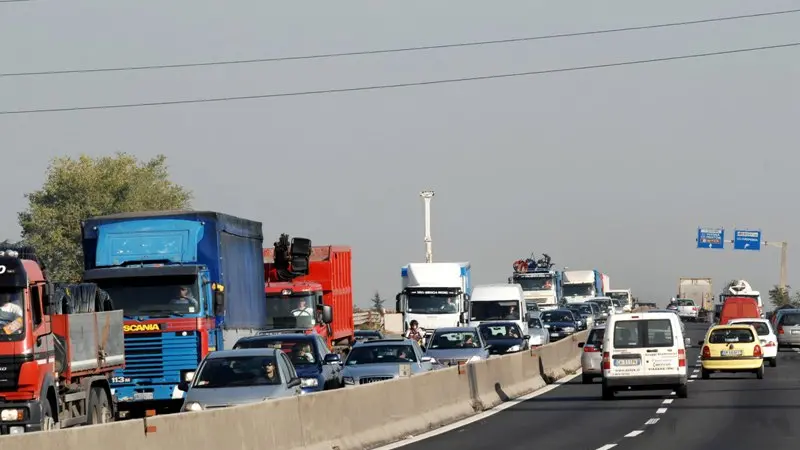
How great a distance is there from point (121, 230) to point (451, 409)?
26.2 ft

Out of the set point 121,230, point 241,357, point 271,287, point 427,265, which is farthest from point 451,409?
point 427,265

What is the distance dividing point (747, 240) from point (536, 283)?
4334 cm

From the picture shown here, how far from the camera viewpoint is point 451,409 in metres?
27.2

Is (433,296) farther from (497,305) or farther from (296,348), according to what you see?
(296,348)


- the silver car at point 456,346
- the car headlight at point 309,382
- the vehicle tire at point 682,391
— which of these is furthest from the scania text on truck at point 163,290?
the vehicle tire at point 682,391

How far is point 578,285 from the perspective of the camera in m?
88.6

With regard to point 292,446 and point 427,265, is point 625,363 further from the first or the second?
point 427,265

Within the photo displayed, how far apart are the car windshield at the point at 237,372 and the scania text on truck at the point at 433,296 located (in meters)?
28.8

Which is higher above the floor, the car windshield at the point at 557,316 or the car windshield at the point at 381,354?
the car windshield at the point at 381,354

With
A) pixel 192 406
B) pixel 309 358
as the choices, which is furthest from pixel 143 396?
pixel 192 406

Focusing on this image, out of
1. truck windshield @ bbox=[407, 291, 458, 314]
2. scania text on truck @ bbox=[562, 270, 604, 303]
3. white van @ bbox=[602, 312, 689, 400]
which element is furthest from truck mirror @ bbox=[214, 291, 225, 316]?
scania text on truck @ bbox=[562, 270, 604, 303]

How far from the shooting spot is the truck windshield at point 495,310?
54.1 metres

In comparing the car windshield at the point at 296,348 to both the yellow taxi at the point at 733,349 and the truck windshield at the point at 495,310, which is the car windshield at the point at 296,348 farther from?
the truck windshield at the point at 495,310

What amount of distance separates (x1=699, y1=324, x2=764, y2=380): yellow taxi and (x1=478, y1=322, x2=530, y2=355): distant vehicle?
6483 mm
